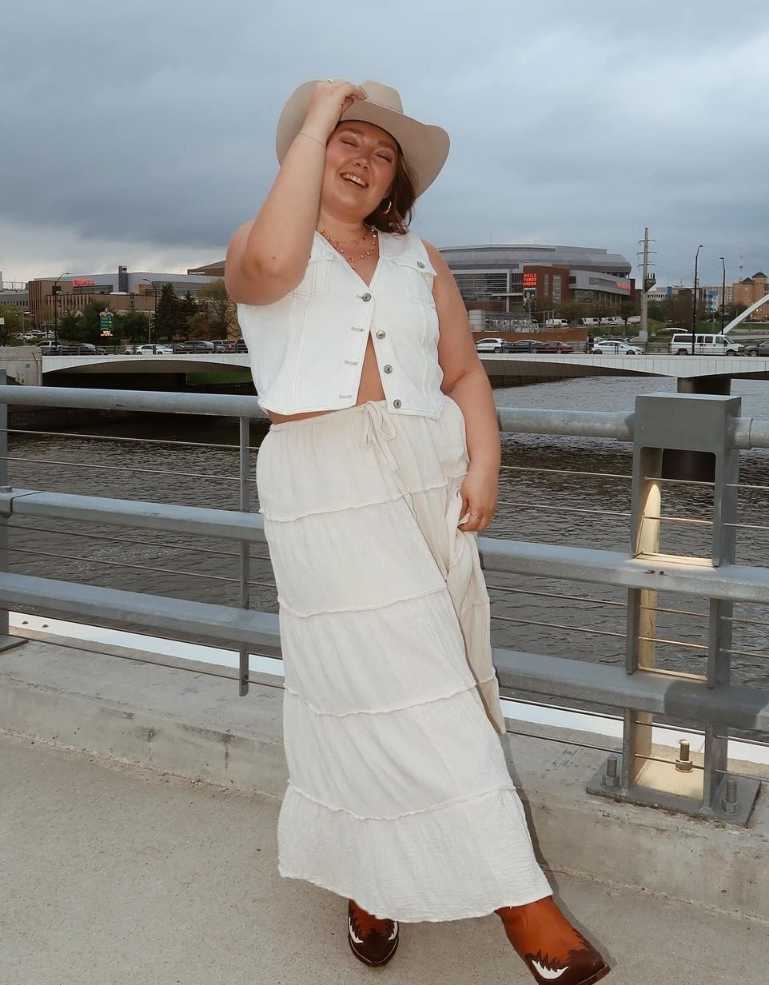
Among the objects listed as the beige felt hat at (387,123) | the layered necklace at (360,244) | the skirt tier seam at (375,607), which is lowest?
the skirt tier seam at (375,607)

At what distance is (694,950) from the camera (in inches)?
78.8

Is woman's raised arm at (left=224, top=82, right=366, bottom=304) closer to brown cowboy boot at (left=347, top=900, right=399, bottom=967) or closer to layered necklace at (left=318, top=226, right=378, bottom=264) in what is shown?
layered necklace at (left=318, top=226, right=378, bottom=264)

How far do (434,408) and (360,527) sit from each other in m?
0.26

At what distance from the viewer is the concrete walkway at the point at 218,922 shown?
194 centimetres

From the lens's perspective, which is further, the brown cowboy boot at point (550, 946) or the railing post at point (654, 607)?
the railing post at point (654, 607)

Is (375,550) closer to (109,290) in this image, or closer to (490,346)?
(490,346)

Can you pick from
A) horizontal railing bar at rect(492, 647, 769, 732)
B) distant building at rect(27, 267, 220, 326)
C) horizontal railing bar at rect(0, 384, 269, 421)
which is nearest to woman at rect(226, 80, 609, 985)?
horizontal railing bar at rect(492, 647, 769, 732)

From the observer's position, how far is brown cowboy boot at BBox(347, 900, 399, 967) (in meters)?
1.96

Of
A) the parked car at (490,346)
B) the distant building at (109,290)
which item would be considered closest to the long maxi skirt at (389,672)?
the parked car at (490,346)

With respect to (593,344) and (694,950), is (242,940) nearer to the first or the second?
(694,950)

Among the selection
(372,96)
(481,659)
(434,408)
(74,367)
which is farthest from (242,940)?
→ (74,367)

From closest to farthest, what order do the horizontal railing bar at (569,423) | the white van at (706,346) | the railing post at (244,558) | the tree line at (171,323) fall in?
the horizontal railing bar at (569,423), the railing post at (244,558), the white van at (706,346), the tree line at (171,323)

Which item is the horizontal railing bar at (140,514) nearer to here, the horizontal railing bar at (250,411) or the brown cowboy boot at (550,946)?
the horizontal railing bar at (250,411)

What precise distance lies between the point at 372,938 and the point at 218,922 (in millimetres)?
318
